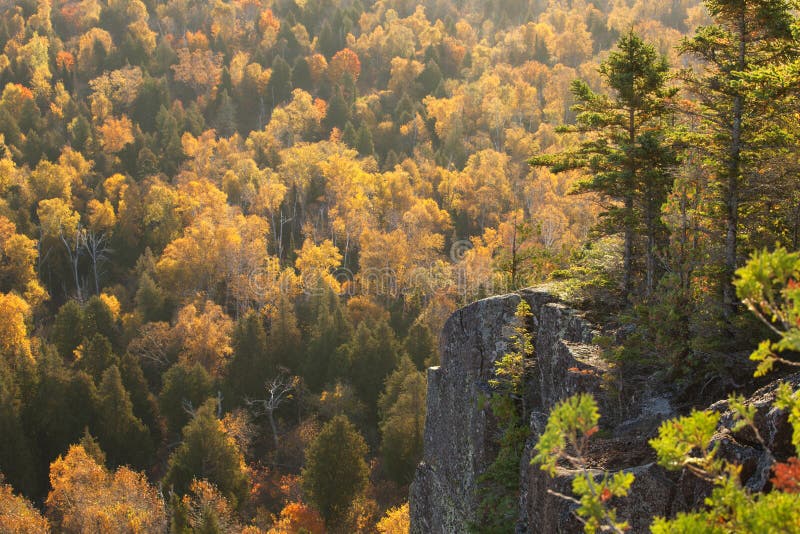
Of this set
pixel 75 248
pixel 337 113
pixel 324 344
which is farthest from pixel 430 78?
pixel 324 344

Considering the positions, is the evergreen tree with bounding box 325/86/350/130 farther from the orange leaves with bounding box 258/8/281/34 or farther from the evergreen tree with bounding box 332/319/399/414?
the evergreen tree with bounding box 332/319/399/414

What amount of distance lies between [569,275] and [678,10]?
5808 inches

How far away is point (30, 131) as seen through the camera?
9700 centimetres

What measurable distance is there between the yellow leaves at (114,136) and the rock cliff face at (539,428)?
83.5 meters

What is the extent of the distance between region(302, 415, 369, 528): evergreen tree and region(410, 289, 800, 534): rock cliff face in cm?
1573

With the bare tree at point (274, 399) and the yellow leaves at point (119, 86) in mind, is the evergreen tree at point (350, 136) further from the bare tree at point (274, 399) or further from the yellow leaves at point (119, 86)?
the bare tree at point (274, 399)

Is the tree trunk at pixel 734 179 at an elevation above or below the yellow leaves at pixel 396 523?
above

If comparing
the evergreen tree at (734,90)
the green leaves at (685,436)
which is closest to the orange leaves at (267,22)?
the evergreen tree at (734,90)

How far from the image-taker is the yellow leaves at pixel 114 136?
97.4 metres

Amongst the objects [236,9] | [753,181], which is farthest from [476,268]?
[236,9]

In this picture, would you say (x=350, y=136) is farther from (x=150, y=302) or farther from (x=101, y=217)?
(x=150, y=302)

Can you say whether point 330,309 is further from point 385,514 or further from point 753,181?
point 753,181

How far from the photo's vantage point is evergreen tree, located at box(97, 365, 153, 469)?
1966 inches

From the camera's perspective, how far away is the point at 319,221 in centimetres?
8712
